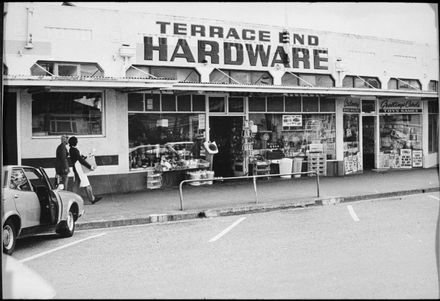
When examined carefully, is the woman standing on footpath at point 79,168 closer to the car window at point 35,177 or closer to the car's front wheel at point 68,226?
the car's front wheel at point 68,226

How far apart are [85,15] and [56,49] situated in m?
1.22

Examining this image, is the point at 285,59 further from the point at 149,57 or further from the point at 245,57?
the point at 149,57

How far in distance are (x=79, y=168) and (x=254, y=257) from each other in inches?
260

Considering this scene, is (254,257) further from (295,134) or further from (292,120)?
(295,134)

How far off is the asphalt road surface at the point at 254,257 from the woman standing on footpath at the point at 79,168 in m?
2.57

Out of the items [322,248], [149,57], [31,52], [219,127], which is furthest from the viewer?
[219,127]

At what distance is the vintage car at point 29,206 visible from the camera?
787 cm

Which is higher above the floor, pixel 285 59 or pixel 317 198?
pixel 285 59

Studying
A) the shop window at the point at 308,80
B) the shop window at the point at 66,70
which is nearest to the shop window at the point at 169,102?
the shop window at the point at 66,70

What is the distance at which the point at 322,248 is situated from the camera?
27.4 ft

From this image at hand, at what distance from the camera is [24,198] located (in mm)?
8219

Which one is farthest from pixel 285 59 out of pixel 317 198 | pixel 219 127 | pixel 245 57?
pixel 317 198

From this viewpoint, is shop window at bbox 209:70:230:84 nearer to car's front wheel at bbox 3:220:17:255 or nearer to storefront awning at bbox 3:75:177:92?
storefront awning at bbox 3:75:177:92

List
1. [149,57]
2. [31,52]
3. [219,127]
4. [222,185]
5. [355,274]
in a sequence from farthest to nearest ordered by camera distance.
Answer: [219,127], [222,185], [149,57], [31,52], [355,274]
